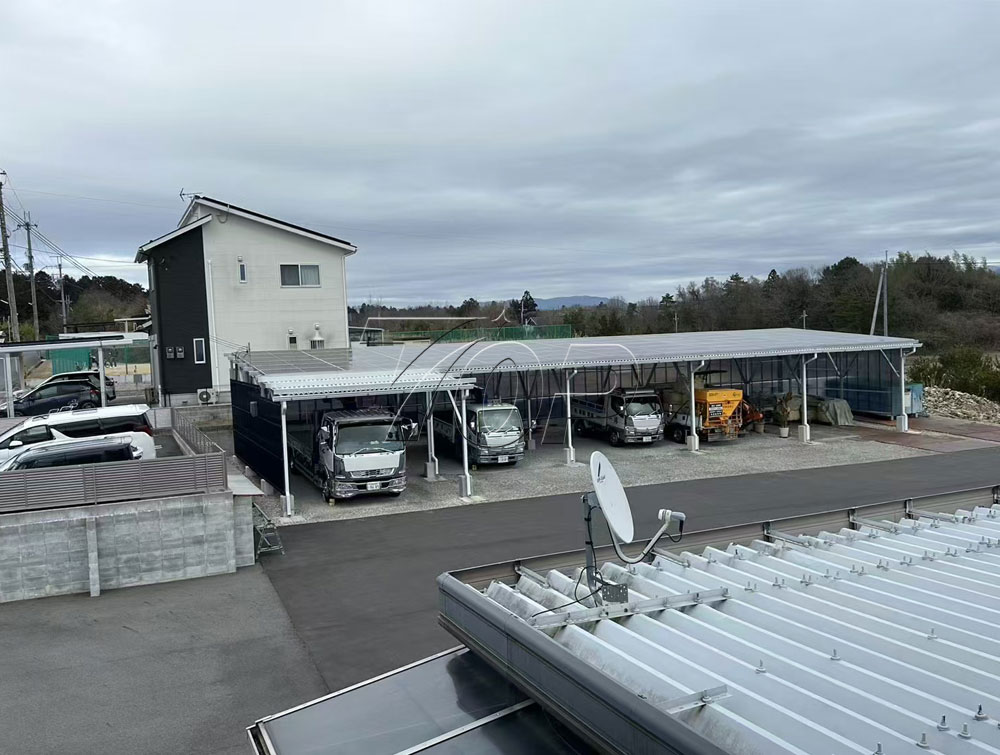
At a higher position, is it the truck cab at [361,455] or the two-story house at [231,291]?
the two-story house at [231,291]

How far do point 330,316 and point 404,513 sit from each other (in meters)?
19.8

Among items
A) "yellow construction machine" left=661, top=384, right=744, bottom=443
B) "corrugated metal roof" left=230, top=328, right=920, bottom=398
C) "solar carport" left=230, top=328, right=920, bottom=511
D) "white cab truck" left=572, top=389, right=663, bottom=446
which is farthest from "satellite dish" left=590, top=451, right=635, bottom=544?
"yellow construction machine" left=661, top=384, right=744, bottom=443

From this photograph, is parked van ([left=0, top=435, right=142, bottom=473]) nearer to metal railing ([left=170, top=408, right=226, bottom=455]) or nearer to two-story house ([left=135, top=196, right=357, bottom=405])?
metal railing ([left=170, top=408, right=226, bottom=455])

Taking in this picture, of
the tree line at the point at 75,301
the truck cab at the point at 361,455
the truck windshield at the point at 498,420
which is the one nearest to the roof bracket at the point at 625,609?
the truck cab at the point at 361,455

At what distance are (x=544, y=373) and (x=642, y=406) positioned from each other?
21.5 feet

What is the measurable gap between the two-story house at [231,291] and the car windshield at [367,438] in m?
16.6

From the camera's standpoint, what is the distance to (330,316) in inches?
1409

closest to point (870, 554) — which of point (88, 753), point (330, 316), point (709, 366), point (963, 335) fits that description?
point (88, 753)

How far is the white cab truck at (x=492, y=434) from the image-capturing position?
73.7ft

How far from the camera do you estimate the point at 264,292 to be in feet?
113

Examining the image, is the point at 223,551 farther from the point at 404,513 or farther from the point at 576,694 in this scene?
the point at 576,694

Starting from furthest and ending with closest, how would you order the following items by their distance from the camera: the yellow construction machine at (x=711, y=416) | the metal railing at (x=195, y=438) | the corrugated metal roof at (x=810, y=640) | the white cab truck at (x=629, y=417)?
the yellow construction machine at (x=711, y=416)
the white cab truck at (x=629, y=417)
the metal railing at (x=195, y=438)
the corrugated metal roof at (x=810, y=640)

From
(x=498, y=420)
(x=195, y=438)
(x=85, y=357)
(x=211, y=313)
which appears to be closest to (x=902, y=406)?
(x=498, y=420)

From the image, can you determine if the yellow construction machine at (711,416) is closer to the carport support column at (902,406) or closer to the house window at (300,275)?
the carport support column at (902,406)
